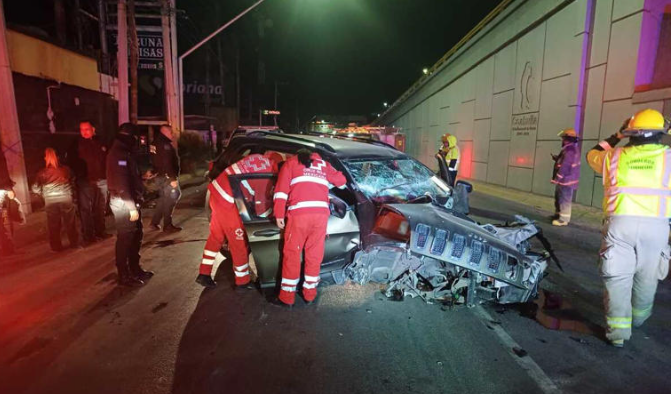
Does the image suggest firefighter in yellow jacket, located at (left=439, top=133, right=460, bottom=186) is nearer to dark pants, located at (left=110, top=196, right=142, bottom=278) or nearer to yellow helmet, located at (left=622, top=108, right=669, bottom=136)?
yellow helmet, located at (left=622, top=108, right=669, bottom=136)

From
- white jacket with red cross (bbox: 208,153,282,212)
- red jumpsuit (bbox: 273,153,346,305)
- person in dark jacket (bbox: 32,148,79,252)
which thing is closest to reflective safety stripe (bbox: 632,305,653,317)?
red jumpsuit (bbox: 273,153,346,305)

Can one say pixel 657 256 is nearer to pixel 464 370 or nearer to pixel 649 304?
pixel 649 304

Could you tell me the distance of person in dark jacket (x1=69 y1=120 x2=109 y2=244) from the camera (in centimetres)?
594

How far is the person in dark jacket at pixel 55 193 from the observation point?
545cm

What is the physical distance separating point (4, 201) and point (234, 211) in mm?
3590

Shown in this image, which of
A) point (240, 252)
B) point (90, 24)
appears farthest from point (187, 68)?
point (240, 252)

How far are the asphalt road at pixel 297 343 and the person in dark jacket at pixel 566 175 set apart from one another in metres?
3.24

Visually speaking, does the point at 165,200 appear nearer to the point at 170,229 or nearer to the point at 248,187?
the point at 170,229

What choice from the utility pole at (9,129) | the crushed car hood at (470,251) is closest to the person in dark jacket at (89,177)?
the utility pole at (9,129)

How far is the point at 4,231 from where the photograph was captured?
17.7 feet

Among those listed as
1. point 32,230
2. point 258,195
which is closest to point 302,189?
point 258,195

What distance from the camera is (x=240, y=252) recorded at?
430cm

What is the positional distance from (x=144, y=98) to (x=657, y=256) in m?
34.5

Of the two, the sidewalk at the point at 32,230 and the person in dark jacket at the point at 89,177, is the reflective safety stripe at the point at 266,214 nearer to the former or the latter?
the person in dark jacket at the point at 89,177
